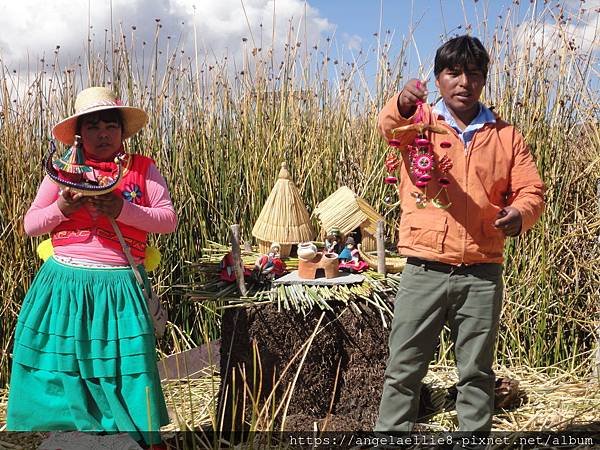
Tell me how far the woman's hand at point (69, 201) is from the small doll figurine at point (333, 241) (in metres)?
1.18

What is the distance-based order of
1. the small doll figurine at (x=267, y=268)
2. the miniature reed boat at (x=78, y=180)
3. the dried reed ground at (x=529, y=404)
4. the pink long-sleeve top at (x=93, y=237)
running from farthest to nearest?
the dried reed ground at (x=529, y=404) → the small doll figurine at (x=267, y=268) → the pink long-sleeve top at (x=93, y=237) → the miniature reed boat at (x=78, y=180)

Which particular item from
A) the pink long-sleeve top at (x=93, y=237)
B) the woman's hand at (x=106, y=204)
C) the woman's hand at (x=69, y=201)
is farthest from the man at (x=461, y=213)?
the woman's hand at (x=69, y=201)

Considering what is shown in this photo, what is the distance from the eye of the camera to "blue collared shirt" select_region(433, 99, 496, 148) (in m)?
2.36

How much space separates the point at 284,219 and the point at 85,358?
1.16 metres

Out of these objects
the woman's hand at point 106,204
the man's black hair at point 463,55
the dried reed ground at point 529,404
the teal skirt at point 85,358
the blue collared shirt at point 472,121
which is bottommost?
the dried reed ground at point 529,404

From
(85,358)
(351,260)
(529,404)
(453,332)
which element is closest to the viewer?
(85,358)

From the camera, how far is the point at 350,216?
10.3ft

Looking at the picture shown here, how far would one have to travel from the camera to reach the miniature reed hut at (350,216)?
10.3 feet

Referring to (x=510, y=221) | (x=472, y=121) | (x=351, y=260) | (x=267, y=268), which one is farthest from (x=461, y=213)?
(x=267, y=268)

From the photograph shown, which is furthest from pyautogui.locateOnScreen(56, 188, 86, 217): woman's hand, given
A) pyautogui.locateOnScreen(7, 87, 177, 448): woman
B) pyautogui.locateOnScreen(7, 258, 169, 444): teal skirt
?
pyautogui.locateOnScreen(7, 258, 169, 444): teal skirt

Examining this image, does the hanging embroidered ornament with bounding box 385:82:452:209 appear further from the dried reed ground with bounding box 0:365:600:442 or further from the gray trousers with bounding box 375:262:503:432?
the dried reed ground with bounding box 0:365:600:442

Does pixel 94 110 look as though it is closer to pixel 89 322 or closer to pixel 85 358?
pixel 89 322

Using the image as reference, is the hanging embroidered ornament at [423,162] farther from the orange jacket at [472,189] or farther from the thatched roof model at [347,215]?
the thatched roof model at [347,215]

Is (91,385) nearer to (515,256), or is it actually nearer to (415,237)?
(415,237)
